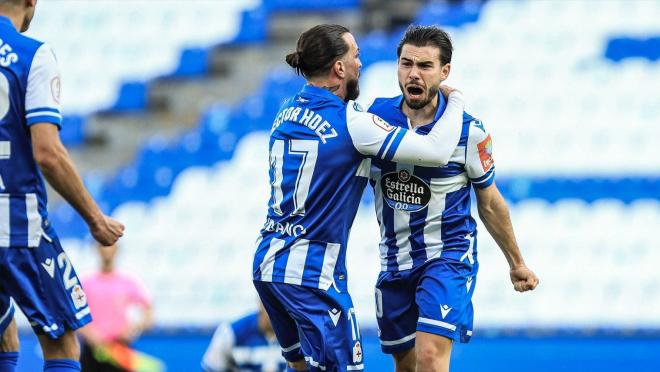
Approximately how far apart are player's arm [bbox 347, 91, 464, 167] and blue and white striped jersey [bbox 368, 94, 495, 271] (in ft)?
0.67

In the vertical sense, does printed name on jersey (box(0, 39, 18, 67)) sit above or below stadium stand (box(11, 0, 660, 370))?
above

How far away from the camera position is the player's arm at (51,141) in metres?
5.03

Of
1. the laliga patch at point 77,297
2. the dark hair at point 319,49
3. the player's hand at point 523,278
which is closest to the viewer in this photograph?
the laliga patch at point 77,297

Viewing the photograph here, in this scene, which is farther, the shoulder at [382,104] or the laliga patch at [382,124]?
the shoulder at [382,104]

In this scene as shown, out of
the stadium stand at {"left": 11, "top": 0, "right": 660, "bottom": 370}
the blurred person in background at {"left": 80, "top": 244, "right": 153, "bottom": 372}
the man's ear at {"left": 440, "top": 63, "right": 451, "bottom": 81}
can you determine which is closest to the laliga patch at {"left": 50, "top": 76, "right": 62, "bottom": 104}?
the man's ear at {"left": 440, "top": 63, "right": 451, "bottom": 81}

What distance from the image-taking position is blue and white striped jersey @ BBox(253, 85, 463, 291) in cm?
544

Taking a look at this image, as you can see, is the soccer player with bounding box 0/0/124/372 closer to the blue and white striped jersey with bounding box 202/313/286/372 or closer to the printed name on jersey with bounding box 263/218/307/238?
the printed name on jersey with bounding box 263/218/307/238

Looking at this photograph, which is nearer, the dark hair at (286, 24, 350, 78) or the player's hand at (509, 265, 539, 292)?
the dark hair at (286, 24, 350, 78)

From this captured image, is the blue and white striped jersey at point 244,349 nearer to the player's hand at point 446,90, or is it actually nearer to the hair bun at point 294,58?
the player's hand at point 446,90

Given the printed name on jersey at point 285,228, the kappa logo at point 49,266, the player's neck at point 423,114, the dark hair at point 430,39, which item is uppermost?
the dark hair at point 430,39

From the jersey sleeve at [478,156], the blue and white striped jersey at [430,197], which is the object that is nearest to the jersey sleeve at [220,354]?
the blue and white striped jersey at [430,197]

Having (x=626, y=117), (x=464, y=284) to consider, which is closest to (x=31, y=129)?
(x=464, y=284)

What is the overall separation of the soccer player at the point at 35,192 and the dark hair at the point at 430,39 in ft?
5.63

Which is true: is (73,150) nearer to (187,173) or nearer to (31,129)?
(187,173)
